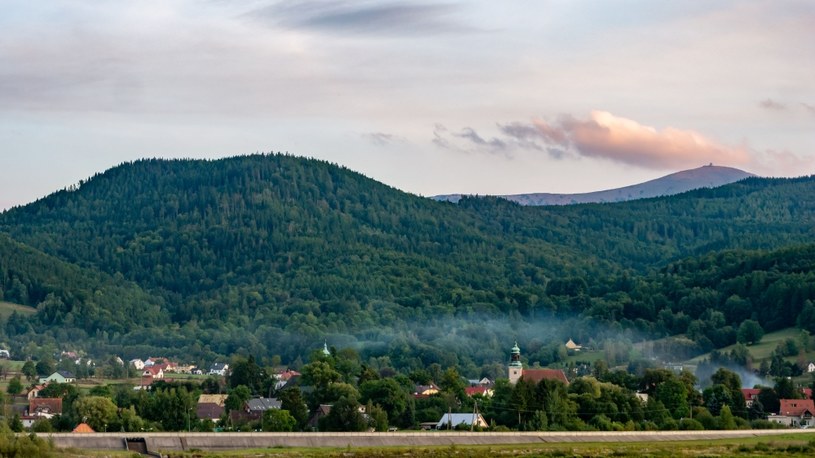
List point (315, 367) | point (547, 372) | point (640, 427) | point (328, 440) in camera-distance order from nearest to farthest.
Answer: point (328, 440), point (640, 427), point (315, 367), point (547, 372)

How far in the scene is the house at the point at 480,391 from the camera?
521 ft

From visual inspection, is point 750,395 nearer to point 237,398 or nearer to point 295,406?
point 295,406

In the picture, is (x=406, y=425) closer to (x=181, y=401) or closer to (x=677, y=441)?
(x=181, y=401)

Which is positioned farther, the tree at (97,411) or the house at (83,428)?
the tree at (97,411)

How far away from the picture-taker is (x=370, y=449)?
10144cm

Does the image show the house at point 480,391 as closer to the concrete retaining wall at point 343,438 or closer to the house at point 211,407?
the house at point 211,407

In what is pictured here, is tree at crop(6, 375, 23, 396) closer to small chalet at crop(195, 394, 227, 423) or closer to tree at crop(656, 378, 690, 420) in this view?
small chalet at crop(195, 394, 227, 423)

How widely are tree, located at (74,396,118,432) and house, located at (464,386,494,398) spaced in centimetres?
3985

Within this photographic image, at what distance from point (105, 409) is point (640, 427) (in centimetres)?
4515

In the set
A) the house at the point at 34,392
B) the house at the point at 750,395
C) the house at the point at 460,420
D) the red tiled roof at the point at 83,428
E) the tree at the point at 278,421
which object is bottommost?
the house at the point at 750,395

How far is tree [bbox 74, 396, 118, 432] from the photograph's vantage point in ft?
419

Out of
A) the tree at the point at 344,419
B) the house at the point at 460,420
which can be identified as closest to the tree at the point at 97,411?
the tree at the point at 344,419

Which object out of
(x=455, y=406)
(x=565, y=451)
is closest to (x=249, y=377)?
(x=455, y=406)

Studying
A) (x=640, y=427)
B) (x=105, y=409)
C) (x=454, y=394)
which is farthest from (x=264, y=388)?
(x=640, y=427)
